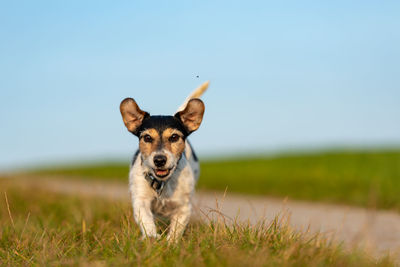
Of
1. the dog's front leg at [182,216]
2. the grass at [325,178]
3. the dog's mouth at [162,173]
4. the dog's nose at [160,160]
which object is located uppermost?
the dog's nose at [160,160]

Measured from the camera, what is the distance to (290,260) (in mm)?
4730

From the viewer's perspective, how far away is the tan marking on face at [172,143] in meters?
6.07

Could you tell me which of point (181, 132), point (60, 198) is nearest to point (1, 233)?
point (181, 132)

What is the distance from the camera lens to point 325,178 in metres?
17.5

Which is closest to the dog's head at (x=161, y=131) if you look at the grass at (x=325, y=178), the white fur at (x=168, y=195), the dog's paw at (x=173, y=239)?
the white fur at (x=168, y=195)

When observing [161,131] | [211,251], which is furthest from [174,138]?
[211,251]

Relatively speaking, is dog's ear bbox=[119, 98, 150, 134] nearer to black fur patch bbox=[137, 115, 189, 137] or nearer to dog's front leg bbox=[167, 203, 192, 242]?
black fur patch bbox=[137, 115, 189, 137]

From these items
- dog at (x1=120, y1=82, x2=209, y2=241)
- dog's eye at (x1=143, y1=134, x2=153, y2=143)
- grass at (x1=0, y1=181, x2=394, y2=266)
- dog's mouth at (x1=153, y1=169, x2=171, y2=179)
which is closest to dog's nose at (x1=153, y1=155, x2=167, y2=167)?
dog at (x1=120, y1=82, x2=209, y2=241)

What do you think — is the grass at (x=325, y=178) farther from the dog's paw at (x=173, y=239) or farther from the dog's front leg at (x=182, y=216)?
the dog's paw at (x=173, y=239)

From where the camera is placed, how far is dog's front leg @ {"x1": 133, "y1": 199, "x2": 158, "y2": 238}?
5982mm

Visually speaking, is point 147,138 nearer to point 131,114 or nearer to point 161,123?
point 161,123

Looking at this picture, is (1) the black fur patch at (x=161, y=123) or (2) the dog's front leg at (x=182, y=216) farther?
(2) the dog's front leg at (x=182, y=216)

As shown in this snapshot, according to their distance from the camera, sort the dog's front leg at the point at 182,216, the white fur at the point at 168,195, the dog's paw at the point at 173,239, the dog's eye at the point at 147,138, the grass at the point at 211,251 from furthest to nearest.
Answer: the white fur at the point at 168,195, the dog's front leg at the point at 182,216, the dog's eye at the point at 147,138, the dog's paw at the point at 173,239, the grass at the point at 211,251

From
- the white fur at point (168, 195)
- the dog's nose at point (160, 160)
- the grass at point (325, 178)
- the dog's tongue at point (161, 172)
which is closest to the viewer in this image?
the dog's nose at point (160, 160)
